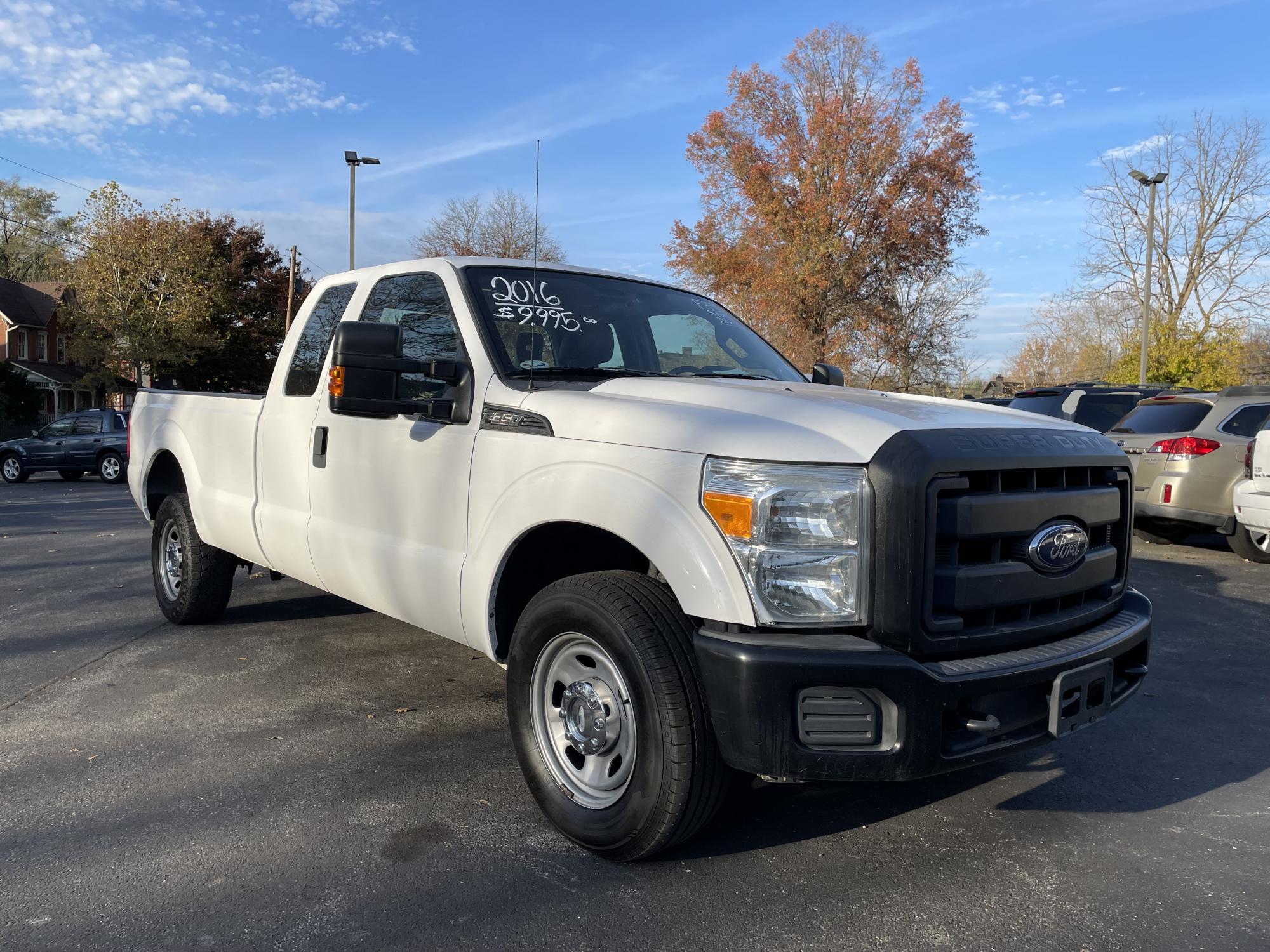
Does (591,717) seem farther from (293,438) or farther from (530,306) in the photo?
(293,438)

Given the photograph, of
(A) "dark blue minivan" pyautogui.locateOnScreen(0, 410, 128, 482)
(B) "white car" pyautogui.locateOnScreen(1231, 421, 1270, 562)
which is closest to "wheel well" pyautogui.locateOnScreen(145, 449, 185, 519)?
(B) "white car" pyautogui.locateOnScreen(1231, 421, 1270, 562)

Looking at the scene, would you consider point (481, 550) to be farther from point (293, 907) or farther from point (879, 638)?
point (879, 638)

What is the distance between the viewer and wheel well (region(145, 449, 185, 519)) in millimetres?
6164

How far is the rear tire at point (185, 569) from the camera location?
572 cm

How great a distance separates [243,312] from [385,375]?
4219 cm

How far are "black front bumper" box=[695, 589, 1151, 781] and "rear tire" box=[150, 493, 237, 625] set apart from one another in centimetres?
404

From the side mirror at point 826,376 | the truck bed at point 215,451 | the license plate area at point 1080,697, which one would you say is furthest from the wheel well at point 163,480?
the license plate area at point 1080,697

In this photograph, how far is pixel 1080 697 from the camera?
2.83m

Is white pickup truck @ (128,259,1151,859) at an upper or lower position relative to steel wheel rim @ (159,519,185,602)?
upper

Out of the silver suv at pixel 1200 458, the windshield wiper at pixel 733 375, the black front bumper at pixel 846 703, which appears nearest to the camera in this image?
the black front bumper at pixel 846 703

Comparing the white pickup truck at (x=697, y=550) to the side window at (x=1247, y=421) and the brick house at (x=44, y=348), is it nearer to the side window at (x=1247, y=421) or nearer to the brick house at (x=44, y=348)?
the side window at (x=1247, y=421)

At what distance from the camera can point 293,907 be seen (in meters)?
2.70

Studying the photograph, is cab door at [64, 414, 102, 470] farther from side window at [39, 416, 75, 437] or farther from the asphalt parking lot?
the asphalt parking lot

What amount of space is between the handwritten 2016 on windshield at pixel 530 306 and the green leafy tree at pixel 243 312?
3881 centimetres
